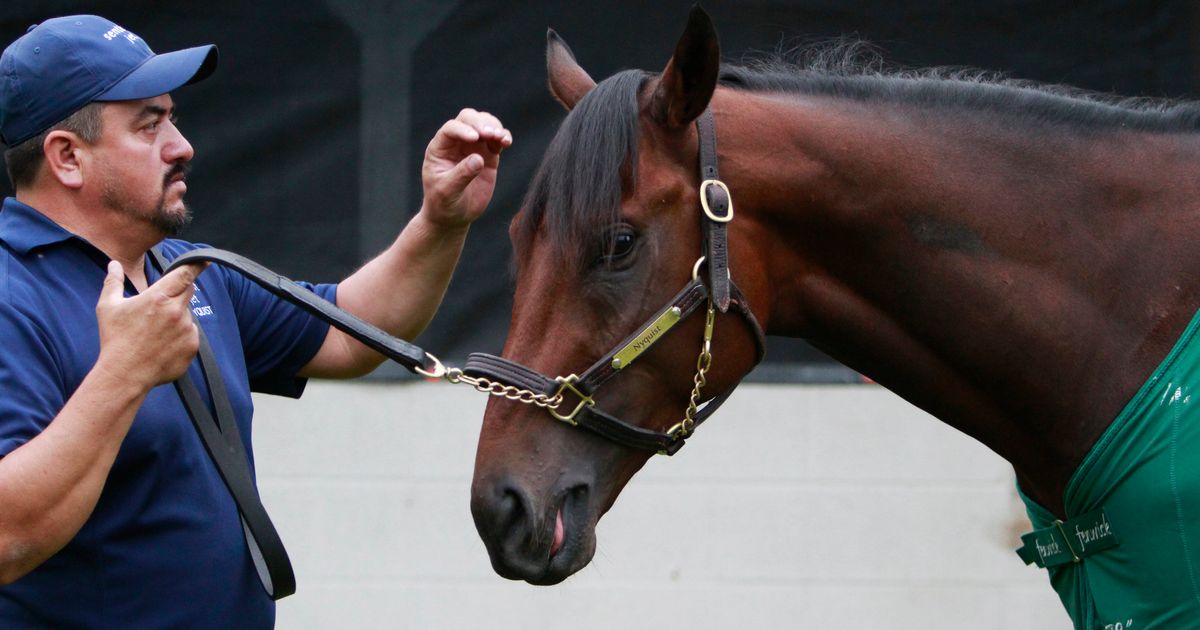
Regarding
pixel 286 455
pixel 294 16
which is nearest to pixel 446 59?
pixel 294 16

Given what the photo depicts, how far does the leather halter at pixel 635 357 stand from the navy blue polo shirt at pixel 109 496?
48 cm

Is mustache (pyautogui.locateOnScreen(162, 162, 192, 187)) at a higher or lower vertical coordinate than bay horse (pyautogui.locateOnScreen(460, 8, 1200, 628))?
lower

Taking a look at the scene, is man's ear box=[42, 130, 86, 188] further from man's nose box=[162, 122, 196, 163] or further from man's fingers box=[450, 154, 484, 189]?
man's fingers box=[450, 154, 484, 189]

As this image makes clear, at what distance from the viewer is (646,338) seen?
192 cm

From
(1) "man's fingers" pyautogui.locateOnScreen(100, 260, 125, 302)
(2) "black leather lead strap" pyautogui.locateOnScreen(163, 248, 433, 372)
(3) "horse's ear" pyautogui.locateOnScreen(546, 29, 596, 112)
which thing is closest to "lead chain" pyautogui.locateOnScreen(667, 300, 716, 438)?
(2) "black leather lead strap" pyautogui.locateOnScreen(163, 248, 433, 372)

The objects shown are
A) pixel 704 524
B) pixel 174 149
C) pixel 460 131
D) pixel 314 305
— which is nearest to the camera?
pixel 314 305

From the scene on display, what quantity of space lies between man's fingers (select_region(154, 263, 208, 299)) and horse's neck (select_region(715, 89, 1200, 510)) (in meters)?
0.85

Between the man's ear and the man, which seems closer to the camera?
the man

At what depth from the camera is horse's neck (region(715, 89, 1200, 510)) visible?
6.40ft

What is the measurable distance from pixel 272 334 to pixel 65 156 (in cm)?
58

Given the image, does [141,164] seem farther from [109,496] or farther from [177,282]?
[109,496]

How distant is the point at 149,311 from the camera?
1.72 m

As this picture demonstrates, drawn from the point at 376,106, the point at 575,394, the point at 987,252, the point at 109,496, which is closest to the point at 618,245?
the point at 575,394

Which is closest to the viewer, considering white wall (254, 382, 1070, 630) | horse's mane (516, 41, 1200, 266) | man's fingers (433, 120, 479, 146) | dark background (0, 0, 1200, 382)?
horse's mane (516, 41, 1200, 266)
